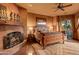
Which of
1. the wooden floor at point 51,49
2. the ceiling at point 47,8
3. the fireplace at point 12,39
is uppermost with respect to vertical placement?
the ceiling at point 47,8

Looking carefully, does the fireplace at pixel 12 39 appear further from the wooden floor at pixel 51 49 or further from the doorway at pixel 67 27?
the doorway at pixel 67 27

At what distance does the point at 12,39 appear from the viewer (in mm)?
2203

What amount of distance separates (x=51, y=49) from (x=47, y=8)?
0.92 meters

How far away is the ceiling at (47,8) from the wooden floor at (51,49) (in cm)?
69

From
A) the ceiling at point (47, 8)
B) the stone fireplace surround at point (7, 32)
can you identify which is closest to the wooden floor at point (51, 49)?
the stone fireplace surround at point (7, 32)

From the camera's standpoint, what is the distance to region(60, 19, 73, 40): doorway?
7.67 ft

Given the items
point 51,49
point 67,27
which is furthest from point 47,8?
point 51,49

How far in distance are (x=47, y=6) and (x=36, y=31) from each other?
1.99 ft

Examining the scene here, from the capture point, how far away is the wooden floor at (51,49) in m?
2.25

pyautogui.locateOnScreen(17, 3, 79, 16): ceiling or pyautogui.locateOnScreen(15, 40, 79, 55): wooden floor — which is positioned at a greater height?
pyautogui.locateOnScreen(17, 3, 79, 16): ceiling

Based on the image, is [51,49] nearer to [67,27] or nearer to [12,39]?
[67,27]

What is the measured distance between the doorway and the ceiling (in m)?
0.21

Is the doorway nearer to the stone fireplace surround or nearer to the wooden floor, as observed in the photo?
the wooden floor

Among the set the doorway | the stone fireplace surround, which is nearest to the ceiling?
the doorway
